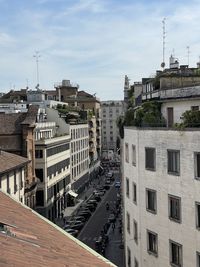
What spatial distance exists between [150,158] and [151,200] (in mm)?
3092

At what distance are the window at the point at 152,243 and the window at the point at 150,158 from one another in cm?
477

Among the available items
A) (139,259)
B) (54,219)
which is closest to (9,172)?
(139,259)

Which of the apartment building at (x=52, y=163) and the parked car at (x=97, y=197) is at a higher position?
the apartment building at (x=52, y=163)

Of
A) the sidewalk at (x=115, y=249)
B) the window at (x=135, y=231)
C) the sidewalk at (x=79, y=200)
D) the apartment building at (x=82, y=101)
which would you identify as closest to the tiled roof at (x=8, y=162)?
the sidewalk at (x=115, y=249)

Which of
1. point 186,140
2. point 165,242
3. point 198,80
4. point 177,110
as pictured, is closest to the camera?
point 186,140

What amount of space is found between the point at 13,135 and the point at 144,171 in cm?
4094

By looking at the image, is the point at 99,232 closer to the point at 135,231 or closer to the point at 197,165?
the point at 135,231

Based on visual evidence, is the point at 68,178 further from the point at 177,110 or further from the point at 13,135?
the point at 177,110

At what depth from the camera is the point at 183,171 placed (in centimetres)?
3322

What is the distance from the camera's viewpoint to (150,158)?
37.5m

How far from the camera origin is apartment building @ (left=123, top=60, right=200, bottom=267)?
3244 cm

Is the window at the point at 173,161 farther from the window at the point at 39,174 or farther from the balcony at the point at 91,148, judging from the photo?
the balcony at the point at 91,148

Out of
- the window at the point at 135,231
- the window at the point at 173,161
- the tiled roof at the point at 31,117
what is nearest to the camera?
the window at the point at 173,161

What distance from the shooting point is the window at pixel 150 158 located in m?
36.9
